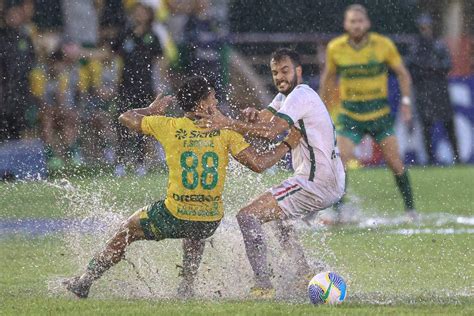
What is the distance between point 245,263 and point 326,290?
48.6 inches

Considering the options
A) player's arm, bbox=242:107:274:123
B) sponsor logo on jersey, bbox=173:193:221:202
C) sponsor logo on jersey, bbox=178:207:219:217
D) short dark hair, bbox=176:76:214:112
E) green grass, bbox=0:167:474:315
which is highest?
short dark hair, bbox=176:76:214:112

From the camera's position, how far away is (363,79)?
14.5 metres

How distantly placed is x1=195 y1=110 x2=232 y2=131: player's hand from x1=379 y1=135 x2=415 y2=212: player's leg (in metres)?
4.94

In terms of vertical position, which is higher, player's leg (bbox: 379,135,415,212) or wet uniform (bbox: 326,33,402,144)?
wet uniform (bbox: 326,33,402,144)

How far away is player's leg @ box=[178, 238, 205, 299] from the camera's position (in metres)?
8.83

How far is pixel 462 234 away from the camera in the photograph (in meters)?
12.3

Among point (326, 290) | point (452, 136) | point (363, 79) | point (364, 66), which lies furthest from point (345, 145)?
point (452, 136)

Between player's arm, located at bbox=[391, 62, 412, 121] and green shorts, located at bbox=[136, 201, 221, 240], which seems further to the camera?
player's arm, located at bbox=[391, 62, 412, 121]

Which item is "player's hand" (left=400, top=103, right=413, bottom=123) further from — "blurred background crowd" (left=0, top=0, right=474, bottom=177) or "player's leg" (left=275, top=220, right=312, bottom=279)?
"player's leg" (left=275, top=220, right=312, bottom=279)

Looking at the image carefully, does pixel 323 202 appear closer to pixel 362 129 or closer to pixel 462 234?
pixel 462 234

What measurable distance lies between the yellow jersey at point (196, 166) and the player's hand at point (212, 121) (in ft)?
0.14

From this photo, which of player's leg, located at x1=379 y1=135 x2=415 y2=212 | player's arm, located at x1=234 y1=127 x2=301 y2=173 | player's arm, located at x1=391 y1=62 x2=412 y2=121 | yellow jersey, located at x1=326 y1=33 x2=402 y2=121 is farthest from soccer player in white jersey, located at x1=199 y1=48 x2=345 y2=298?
yellow jersey, located at x1=326 y1=33 x2=402 y2=121

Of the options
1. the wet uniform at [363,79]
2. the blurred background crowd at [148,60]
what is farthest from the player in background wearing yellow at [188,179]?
the blurred background crowd at [148,60]

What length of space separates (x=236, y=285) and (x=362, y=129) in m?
5.11
